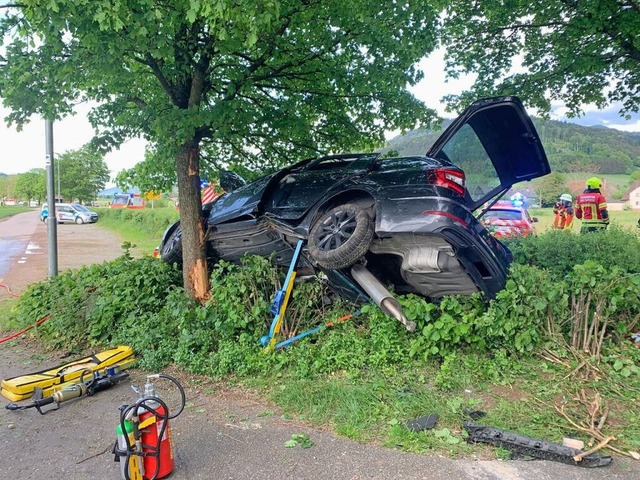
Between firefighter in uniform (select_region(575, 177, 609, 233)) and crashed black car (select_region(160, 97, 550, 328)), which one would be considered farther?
firefighter in uniform (select_region(575, 177, 609, 233))

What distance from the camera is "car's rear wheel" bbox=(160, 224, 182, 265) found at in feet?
21.2

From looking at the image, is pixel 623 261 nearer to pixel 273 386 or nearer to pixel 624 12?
pixel 624 12

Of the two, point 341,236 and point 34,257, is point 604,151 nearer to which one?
point 341,236

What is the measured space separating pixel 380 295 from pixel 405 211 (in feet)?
2.87

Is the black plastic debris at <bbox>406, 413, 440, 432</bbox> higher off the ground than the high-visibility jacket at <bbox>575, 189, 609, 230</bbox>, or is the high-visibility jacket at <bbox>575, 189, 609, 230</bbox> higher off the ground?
the high-visibility jacket at <bbox>575, 189, 609, 230</bbox>

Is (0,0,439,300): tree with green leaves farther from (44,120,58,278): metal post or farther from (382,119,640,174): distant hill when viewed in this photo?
(382,119,640,174): distant hill

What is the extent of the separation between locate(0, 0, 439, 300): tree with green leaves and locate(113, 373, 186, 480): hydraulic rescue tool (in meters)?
2.89

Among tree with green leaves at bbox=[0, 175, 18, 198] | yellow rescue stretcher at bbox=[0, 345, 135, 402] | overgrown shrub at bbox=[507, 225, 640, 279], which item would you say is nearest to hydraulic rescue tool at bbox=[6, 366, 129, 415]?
yellow rescue stretcher at bbox=[0, 345, 135, 402]

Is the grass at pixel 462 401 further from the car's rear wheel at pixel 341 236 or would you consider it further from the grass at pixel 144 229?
the grass at pixel 144 229

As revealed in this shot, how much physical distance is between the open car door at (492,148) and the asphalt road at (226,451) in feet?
7.97

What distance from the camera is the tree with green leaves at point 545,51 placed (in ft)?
24.9

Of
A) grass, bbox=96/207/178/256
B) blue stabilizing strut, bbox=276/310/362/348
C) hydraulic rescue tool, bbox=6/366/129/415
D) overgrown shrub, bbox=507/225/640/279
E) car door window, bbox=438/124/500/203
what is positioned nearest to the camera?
hydraulic rescue tool, bbox=6/366/129/415

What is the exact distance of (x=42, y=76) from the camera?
189 inches

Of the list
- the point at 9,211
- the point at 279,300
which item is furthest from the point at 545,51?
the point at 9,211
